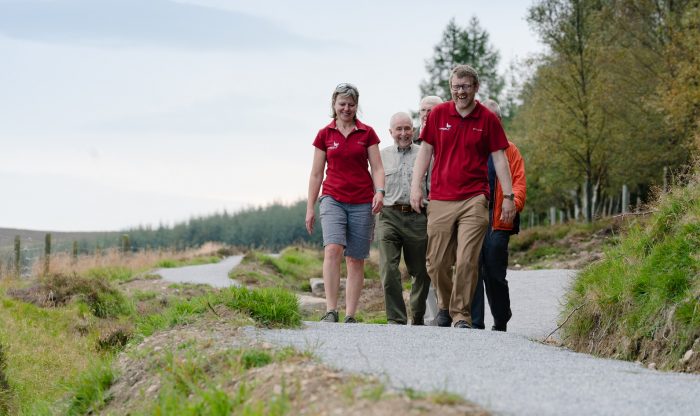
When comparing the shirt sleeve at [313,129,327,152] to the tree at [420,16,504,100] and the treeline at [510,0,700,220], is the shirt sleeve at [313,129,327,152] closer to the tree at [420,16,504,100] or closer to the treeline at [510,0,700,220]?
the treeline at [510,0,700,220]

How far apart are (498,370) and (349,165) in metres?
3.99

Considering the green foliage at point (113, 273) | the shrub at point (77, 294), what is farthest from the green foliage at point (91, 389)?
the green foliage at point (113, 273)

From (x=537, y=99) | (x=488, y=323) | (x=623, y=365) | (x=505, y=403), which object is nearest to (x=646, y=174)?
(x=537, y=99)

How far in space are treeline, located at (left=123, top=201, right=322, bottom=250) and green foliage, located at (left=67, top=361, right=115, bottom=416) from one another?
54772mm

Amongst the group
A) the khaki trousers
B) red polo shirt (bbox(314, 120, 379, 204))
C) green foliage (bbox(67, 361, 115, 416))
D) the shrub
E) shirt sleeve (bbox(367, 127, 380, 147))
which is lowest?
the shrub

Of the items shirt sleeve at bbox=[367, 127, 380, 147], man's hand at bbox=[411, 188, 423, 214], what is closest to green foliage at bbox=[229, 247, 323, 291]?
shirt sleeve at bbox=[367, 127, 380, 147]

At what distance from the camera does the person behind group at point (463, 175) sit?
8.72 m

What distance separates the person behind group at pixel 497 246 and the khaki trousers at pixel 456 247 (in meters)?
0.41

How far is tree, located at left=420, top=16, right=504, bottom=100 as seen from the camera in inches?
2388

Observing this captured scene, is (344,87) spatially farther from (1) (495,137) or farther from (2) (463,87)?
(1) (495,137)

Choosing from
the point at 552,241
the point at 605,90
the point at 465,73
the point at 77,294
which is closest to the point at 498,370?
the point at 465,73

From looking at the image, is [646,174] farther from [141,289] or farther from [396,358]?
[396,358]

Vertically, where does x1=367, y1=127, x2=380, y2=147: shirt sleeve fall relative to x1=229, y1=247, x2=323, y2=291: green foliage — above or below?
above

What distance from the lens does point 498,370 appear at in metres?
5.65
